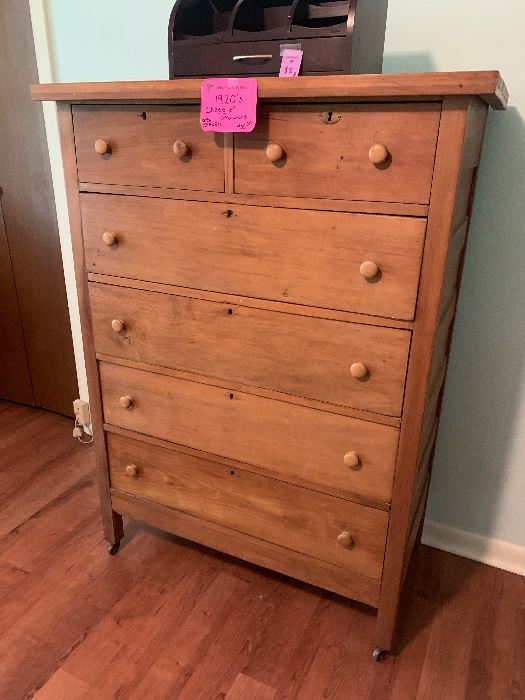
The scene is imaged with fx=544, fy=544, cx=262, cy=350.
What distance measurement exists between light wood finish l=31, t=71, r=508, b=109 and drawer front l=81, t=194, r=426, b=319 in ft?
0.68

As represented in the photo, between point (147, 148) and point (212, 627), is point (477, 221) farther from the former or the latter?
point (212, 627)

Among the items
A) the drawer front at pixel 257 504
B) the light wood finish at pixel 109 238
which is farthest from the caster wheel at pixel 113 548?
the light wood finish at pixel 109 238

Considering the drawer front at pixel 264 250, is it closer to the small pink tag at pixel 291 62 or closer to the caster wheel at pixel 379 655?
the small pink tag at pixel 291 62

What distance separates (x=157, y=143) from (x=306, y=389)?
2.05 feet

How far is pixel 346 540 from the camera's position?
51.0 inches

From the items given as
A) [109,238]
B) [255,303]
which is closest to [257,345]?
[255,303]

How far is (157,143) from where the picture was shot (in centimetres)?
117

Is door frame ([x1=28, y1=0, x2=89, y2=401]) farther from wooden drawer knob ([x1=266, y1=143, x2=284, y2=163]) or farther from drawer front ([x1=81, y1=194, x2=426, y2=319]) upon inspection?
wooden drawer knob ([x1=266, y1=143, x2=284, y2=163])

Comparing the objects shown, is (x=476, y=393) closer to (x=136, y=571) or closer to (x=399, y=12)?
(x=399, y=12)

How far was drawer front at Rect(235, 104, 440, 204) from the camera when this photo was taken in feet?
3.15

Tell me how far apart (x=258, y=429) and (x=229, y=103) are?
0.72 metres

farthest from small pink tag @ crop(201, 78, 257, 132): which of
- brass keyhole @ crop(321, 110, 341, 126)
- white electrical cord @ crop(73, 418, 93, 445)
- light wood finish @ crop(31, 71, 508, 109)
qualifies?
white electrical cord @ crop(73, 418, 93, 445)

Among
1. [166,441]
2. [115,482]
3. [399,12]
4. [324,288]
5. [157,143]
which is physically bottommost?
[115,482]

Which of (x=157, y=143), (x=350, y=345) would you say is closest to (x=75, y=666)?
(x=350, y=345)
